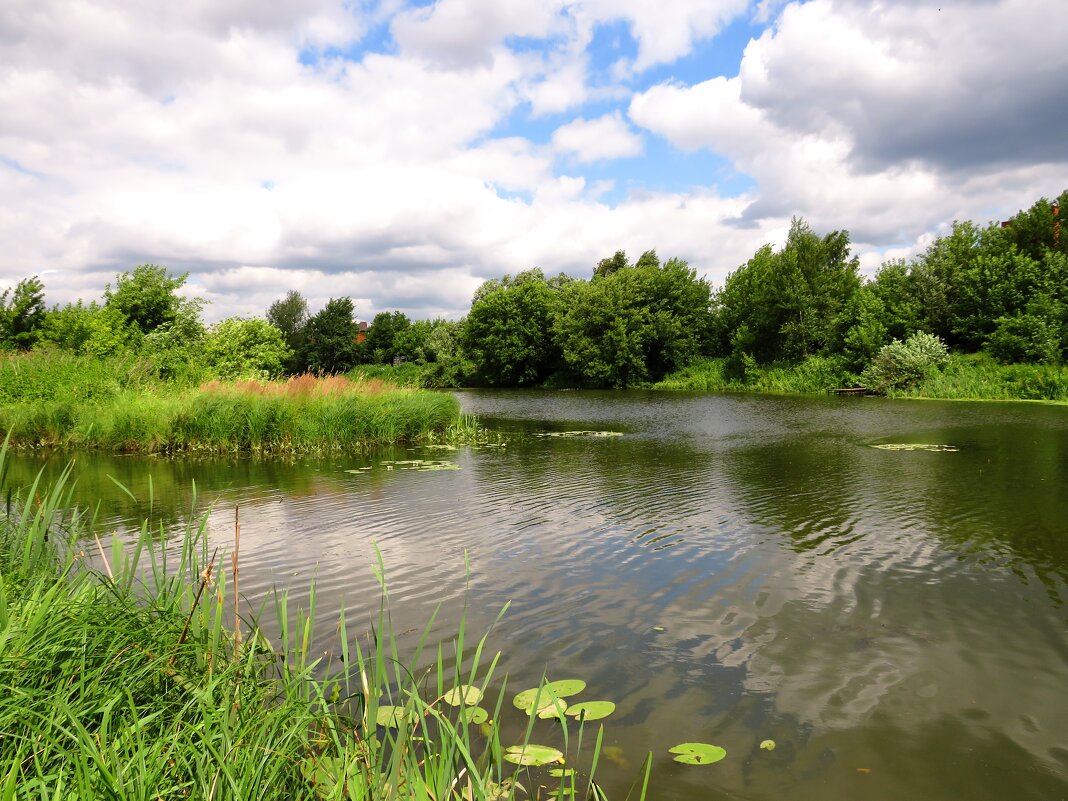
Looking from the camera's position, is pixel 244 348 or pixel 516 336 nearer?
pixel 244 348

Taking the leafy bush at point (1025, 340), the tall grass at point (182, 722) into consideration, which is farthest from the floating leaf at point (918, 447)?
the leafy bush at point (1025, 340)

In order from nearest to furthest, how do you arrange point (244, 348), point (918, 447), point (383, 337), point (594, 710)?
1. point (594, 710)
2. point (918, 447)
3. point (244, 348)
4. point (383, 337)

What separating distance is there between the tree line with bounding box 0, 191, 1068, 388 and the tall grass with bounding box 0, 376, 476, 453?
531 centimetres

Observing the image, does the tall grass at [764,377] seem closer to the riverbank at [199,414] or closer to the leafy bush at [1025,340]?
the leafy bush at [1025,340]

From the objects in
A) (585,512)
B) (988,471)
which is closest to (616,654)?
(585,512)

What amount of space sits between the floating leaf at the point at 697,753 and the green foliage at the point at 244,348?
23.3 m

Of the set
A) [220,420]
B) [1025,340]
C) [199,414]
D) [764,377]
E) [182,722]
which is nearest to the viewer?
[182,722]

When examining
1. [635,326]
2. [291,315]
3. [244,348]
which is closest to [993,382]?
[635,326]

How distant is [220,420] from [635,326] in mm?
40545

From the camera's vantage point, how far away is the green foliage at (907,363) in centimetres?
3412

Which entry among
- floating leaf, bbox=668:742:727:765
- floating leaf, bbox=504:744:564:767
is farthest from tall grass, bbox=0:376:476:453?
floating leaf, bbox=668:742:727:765

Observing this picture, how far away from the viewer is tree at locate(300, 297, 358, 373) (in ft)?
267

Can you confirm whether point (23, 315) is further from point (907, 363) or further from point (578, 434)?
point (907, 363)

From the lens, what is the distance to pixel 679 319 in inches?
2069
